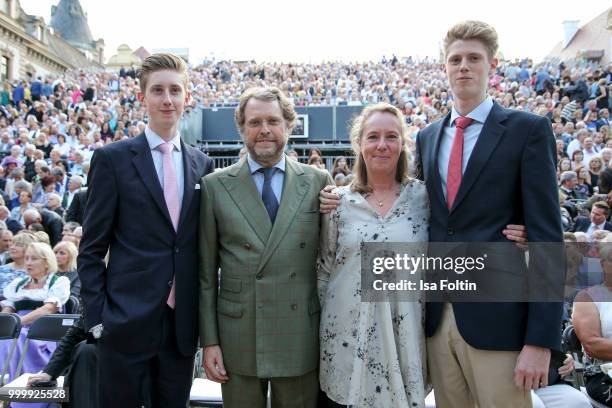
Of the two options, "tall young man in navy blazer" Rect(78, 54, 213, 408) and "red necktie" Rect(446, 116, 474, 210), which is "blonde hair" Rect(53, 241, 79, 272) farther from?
"red necktie" Rect(446, 116, 474, 210)

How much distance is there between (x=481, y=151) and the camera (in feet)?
7.53

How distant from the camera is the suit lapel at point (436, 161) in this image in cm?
239

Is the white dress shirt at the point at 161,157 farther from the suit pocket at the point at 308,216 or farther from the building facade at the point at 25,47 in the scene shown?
the building facade at the point at 25,47

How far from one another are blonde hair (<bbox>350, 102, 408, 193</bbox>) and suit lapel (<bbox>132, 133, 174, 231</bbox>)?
924 millimetres

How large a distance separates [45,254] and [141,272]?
3165mm

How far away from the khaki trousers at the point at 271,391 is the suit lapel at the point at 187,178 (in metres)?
0.79

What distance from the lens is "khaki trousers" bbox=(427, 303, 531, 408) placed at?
2.21 m

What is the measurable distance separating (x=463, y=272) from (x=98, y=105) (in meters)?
16.2

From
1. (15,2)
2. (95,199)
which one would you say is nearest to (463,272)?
(95,199)

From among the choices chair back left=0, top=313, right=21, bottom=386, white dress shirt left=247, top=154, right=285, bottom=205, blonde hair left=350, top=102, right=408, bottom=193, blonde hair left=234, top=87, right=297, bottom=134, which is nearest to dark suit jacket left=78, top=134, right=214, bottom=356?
white dress shirt left=247, top=154, right=285, bottom=205

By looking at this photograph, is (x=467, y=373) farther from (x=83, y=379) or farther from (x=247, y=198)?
(x=83, y=379)

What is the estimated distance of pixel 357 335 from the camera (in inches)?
95.4

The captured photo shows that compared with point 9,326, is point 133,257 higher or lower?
higher

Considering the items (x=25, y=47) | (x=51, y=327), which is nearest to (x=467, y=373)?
(x=51, y=327)
